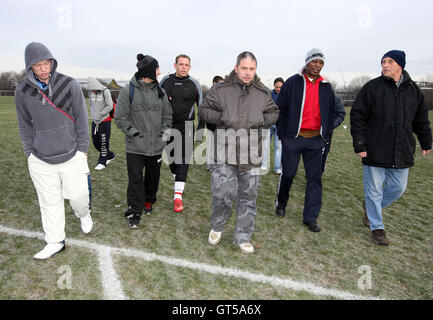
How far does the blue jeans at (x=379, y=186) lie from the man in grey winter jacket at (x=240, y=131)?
5.13 ft

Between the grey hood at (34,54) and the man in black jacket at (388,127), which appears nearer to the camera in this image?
the grey hood at (34,54)

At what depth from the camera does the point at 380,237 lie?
4031 millimetres

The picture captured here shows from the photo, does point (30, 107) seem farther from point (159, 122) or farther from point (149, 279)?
point (149, 279)

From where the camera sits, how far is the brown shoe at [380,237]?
399 cm

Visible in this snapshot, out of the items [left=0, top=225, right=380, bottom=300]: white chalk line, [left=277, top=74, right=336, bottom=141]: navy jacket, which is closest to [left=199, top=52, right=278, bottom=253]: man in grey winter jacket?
[left=0, top=225, right=380, bottom=300]: white chalk line

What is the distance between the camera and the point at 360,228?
4520 mm

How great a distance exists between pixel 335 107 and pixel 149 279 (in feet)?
10.9

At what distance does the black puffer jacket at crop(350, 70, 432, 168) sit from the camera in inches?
151

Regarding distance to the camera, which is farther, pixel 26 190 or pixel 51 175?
pixel 26 190

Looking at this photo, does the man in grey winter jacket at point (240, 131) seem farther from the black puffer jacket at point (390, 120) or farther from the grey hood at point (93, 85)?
the grey hood at point (93, 85)

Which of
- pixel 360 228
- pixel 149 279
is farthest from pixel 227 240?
pixel 360 228

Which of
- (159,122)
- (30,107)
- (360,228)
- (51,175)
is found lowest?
(360,228)

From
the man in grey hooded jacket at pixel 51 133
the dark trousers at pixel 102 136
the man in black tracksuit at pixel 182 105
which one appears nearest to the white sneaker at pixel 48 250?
the man in grey hooded jacket at pixel 51 133

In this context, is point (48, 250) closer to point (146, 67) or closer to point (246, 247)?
point (246, 247)
